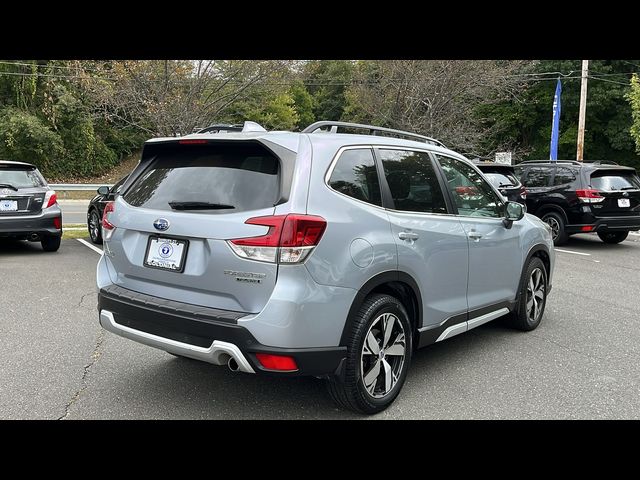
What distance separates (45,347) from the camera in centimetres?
474

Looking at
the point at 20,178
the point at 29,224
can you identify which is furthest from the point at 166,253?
the point at 20,178

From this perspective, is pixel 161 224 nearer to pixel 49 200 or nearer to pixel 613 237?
pixel 49 200

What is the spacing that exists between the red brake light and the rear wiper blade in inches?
35.2

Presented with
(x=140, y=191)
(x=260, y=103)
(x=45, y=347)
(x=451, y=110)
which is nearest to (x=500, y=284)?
(x=140, y=191)

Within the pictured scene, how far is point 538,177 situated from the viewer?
12.4 metres

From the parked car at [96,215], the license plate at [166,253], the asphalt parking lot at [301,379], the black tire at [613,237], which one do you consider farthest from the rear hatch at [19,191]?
the black tire at [613,237]

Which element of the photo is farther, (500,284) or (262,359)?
(500,284)

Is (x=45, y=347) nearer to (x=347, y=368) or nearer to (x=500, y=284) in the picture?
(x=347, y=368)

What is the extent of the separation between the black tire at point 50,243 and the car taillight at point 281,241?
7.89 meters

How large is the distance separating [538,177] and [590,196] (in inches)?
61.1

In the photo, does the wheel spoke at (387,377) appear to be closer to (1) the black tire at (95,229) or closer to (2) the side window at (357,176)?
(2) the side window at (357,176)

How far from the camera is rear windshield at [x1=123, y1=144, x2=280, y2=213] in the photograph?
10.4 feet
